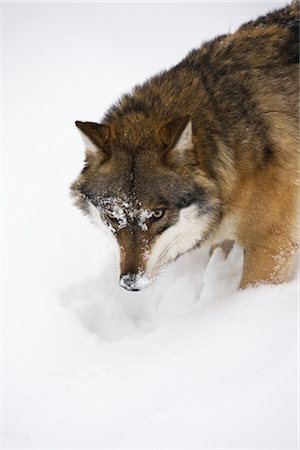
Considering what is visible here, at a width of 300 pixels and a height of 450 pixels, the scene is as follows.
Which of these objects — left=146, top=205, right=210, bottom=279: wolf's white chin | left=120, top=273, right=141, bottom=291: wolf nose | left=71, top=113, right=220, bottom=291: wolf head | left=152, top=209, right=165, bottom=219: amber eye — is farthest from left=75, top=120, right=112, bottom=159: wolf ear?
left=120, top=273, right=141, bottom=291: wolf nose

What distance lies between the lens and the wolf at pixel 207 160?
3568mm

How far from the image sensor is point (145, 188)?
11.5 feet

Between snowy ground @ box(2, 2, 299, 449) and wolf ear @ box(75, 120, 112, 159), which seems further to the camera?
wolf ear @ box(75, 120, 112, 159)

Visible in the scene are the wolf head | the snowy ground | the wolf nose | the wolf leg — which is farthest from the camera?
the wolf leg

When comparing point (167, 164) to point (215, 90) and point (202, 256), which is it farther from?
point (202, 256)

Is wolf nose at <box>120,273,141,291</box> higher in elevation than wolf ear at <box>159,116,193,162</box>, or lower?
lower

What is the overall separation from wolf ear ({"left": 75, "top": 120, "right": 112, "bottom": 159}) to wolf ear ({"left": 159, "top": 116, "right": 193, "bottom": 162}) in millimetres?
398

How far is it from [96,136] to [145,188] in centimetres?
50

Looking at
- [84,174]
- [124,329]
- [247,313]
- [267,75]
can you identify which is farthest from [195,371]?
[267,75]

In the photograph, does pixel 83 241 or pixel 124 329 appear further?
pixel 83 241

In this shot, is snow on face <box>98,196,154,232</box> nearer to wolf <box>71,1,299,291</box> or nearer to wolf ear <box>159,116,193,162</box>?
wolf <box>71,1,299,291</box>

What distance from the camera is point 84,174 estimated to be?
12.7ft

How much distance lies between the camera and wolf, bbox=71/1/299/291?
3.57 metres

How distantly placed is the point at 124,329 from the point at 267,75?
7.48ft
